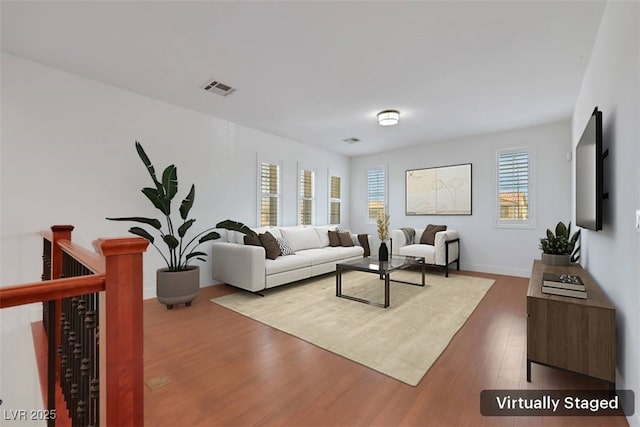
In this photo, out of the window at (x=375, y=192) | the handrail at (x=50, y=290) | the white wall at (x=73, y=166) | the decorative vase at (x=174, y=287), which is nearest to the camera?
the handrail at (x=50, y=290)

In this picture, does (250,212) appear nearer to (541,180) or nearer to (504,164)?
(504,164)

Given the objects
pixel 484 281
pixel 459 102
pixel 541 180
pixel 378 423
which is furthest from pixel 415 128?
pixel 378 423

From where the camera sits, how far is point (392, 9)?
A: 83.6 inches

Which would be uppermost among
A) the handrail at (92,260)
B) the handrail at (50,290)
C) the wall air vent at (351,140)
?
the wall air vent at (351,140)

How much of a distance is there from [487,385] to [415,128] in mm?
4068

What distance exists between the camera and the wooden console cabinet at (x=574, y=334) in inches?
65.2

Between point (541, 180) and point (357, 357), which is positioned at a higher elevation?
point (541, 180)

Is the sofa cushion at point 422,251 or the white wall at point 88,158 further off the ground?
the white wall at point 88,158

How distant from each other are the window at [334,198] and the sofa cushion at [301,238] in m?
1.43

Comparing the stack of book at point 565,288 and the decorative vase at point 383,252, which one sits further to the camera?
the decorative vase at point 383,252

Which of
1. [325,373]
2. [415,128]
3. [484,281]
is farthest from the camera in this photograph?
[415,128]

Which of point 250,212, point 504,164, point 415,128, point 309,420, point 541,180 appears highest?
point 415,128

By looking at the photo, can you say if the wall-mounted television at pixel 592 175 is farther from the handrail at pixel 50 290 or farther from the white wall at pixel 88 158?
the white wall at pixel 88 158

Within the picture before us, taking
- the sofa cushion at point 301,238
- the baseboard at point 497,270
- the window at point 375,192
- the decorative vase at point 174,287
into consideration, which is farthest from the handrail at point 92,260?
the window at point 375,192
